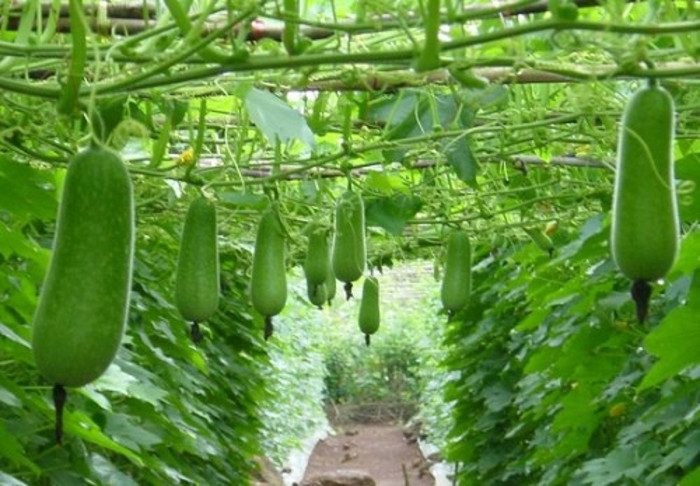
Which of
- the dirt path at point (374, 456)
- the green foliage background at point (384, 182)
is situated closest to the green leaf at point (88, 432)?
the green foliage background at point (384, 182)

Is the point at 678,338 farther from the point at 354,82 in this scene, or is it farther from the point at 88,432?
the point at 88,432

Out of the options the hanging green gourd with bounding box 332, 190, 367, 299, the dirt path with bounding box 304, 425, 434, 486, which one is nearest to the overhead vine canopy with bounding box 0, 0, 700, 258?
the hanging green gourd with bounding box 332, 190, 367, 299

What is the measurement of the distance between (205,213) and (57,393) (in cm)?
91

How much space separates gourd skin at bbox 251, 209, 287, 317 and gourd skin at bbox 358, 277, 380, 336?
1.53 m

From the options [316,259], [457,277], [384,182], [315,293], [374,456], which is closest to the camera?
[316,259]

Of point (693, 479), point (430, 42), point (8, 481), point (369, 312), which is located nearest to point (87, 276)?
point (430, 42)

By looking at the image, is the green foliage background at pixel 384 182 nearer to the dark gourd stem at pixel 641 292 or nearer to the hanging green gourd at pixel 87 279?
the hanging green gourd at pixel 87 279

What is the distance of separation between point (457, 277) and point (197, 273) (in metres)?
1.82

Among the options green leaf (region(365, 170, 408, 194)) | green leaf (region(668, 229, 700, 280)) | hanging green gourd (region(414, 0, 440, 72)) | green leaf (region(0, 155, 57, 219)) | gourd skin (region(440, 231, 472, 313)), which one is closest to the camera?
hanging green gourd (region(414, 0, 440, 72))

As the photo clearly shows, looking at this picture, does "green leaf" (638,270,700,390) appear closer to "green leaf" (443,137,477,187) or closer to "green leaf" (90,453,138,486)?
"green leaf" (443,137,477,187)

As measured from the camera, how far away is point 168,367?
227 inches

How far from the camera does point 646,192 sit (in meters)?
1.95

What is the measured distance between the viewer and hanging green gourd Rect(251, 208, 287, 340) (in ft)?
9.51

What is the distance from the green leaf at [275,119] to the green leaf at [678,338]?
90 centimetres
